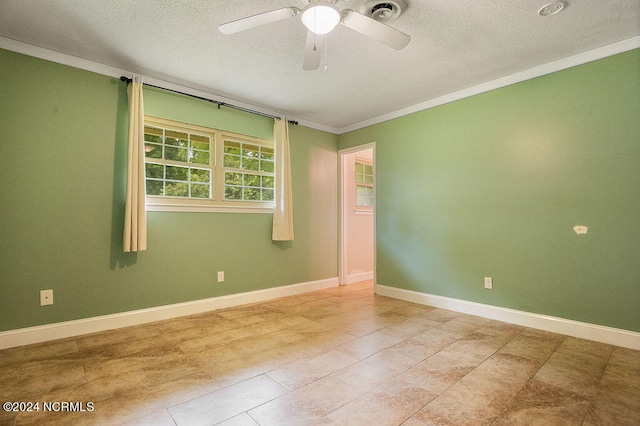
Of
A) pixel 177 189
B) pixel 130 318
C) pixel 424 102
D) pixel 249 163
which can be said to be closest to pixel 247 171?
pixel 249 163

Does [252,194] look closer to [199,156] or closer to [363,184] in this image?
[199,156]

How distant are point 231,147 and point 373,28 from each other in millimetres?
2519

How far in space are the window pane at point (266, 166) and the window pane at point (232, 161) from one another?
14.3 inches

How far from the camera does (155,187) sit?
3.22 m

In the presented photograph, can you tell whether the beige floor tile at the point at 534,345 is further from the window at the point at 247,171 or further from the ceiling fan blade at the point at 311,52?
the window at the point at 247,171

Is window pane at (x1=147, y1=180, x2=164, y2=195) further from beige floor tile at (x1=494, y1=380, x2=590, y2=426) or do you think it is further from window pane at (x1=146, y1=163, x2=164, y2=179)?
beige floor tile at (x1=494, y1=380, x2=590, y2=426)

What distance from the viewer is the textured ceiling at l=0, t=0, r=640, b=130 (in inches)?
83.2

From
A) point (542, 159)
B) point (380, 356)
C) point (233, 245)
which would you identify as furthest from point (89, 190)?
point (542, 159)

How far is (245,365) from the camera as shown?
2.15m

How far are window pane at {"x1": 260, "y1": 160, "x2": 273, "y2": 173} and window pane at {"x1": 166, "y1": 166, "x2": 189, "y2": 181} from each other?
3.34 ft

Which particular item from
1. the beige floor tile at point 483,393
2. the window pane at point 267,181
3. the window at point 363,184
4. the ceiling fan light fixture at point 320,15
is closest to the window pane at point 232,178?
the window pane at point 267,181

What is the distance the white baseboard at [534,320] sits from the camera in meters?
2.44

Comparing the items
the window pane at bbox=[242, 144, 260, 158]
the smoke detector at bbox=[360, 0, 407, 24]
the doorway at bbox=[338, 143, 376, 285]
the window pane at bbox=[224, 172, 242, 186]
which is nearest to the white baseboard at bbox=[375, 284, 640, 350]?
the doorway at bbox=[338, 143, 376, 285]

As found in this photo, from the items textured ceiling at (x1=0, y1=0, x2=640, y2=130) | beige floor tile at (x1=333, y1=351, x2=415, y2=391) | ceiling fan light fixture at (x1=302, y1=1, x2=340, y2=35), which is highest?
textured ceiling at (x1=0, y1=0, x2=640, y2=130)
